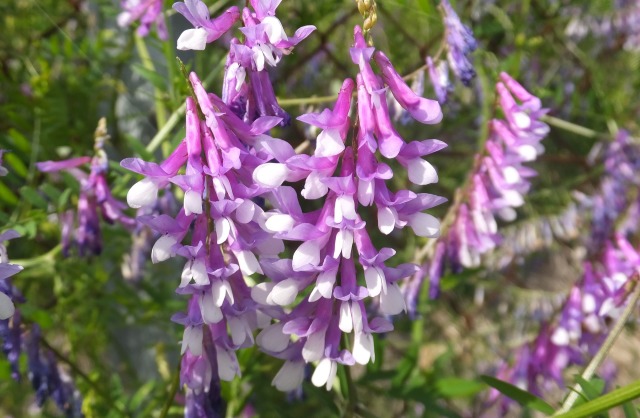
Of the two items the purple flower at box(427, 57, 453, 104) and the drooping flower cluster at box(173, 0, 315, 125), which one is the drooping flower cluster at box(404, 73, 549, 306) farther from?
the drooping flower cluster at box(173, 0, 315, 125)

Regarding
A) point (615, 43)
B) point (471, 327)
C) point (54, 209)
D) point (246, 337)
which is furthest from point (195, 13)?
point (615, 43)

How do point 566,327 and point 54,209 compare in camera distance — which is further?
point 566,327

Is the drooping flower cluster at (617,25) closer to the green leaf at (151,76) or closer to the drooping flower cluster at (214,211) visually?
the green leaf at (151,76)

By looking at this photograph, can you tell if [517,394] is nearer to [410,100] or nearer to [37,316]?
[410,100]

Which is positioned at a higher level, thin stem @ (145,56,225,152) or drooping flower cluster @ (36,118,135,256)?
thin stem @ (145,56,225,152)

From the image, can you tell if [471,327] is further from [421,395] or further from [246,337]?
[246,337]

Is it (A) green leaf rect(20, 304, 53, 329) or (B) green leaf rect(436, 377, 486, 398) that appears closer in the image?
(A) green leaf rect(20, 304, 53, 329)

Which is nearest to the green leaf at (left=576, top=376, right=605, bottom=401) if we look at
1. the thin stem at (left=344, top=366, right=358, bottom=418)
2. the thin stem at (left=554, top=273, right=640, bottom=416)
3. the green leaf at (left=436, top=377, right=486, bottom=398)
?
the thin stem at (left=554, top=273, right=640, bottom=416)
